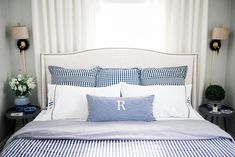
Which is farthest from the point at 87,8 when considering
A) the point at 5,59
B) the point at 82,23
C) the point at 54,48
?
the point at 5,59

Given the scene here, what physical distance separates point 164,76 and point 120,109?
76cm

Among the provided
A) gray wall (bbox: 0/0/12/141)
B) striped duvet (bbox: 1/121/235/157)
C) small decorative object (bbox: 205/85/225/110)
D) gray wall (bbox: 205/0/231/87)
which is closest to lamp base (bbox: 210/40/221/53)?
gray wall (bbox: 205/0/231/87)

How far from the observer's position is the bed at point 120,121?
1856 millimetres

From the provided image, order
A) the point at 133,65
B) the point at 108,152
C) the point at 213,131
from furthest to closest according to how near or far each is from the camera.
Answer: the point at 133,65 → the point at 213,131 → the point at 108,152

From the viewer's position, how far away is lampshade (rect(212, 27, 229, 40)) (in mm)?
3084

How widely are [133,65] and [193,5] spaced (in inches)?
40.1

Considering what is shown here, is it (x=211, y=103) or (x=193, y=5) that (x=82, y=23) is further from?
(x=211, y=103)

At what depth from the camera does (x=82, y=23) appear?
3.12 m

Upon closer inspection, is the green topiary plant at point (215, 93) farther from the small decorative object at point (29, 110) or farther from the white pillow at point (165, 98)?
the small decorative object at point (29, 110)

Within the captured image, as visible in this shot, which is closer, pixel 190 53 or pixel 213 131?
pixel 213 131

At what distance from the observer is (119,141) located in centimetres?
197

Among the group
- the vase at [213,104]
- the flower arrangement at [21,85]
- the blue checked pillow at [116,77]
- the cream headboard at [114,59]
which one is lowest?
the vase at [213,104]

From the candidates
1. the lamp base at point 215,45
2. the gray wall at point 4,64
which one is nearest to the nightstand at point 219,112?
the lamp base at point 215,45

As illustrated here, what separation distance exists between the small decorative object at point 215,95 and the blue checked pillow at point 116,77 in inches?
36.6
